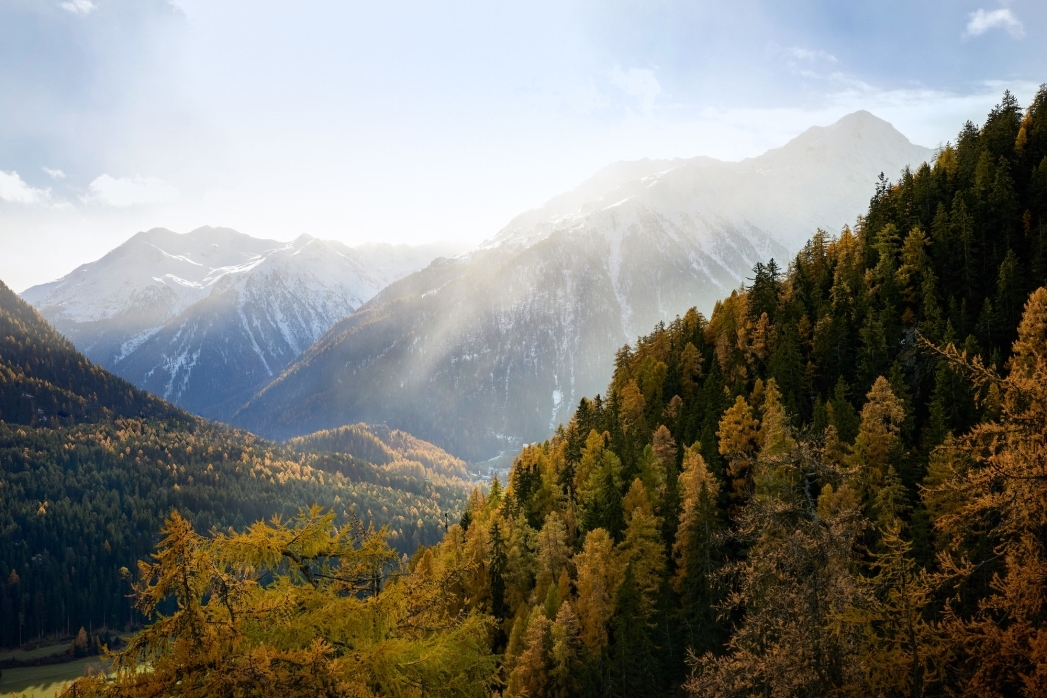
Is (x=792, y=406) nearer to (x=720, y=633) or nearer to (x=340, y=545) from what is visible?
(x=720, y=633)

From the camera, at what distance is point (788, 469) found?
29266 millimetres

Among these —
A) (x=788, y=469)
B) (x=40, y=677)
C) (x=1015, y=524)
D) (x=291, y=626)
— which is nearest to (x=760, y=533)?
(x=788, y=469)

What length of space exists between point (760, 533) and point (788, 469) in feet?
16.2

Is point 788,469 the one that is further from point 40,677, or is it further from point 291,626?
point 40,677

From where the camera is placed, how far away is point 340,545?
56.7ft

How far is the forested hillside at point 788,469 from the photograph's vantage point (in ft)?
69.9

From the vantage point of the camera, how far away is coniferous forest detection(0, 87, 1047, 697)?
14.7 meters

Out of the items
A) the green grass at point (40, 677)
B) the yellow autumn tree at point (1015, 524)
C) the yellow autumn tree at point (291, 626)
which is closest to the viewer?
the yellow autumn tree at point (291, 626)

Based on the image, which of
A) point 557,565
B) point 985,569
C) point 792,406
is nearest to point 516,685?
point 557,565

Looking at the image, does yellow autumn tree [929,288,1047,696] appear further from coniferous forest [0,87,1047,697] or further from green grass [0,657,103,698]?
green grass [0,657,103,698]

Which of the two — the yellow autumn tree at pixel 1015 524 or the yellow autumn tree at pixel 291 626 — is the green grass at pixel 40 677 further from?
the yellow autumn tree at pixel 1015 524

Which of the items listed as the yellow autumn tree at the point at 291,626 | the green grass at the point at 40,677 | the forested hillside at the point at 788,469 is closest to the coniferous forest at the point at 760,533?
the yellow autumn tree at the point at 291,626

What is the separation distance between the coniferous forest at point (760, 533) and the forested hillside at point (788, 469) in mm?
259

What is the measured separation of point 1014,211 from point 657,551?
65.9 metres
